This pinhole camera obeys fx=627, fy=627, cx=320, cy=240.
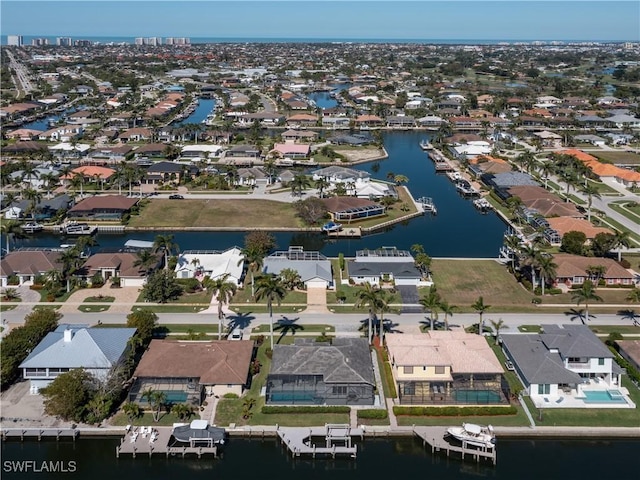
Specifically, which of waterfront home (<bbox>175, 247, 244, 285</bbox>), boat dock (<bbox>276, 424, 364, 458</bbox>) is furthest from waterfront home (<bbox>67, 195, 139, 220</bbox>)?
boat dock (<bbox>276, 424, 364, 458</bbox>)

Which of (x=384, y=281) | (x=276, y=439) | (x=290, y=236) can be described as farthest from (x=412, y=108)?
(x=276, y=439)

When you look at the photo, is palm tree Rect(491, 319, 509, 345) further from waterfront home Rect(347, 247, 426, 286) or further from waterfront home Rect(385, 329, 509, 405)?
waterfront home Rect(347, 247, 426, 286)

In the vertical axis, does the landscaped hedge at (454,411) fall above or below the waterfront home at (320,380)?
below

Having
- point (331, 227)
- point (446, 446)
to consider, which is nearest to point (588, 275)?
point (331, 227)

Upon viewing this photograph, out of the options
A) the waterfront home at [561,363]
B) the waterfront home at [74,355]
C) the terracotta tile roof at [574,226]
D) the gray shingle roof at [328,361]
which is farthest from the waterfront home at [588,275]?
the waterfront home at [74,355]

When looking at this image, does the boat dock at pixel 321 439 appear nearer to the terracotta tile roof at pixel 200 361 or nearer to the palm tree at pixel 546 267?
the terracotta tile roof at pixel 200 361

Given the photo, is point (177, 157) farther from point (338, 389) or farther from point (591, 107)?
point (591, 107)
